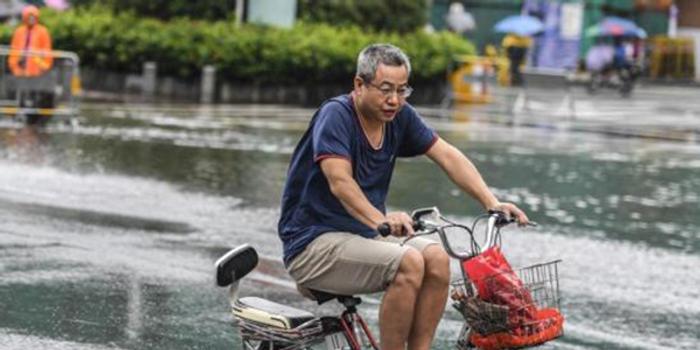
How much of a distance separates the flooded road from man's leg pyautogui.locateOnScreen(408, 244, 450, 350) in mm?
2358

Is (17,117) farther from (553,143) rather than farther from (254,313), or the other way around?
(254,313)

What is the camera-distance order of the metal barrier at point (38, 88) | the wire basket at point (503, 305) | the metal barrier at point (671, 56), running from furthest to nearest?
the metal barrier at point (671, 56) → the metal barrier at point (38, 88) → the wire basket at point (503, 305)

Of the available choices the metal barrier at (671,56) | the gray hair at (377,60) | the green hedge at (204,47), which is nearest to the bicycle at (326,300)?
the gray hair at (377,60)

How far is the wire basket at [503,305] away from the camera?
523cm

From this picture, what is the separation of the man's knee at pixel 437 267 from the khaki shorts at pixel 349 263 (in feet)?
0.20

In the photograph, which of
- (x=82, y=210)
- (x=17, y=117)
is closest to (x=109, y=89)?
(x=17, y=117)

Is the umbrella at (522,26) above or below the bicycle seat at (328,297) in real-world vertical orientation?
above

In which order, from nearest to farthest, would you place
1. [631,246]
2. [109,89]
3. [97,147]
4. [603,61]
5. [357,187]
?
1. [357,187]
2. [631,246]
3. [97,147]
4. [109,89]
5. [603,61]

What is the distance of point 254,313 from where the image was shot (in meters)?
5.87

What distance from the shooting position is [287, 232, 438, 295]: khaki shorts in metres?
5.54

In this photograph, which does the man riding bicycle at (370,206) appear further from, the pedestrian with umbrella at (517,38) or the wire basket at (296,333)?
the pedestrian with umbrella at (517,38)

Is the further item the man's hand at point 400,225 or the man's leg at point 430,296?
the man's leg at point 430,296

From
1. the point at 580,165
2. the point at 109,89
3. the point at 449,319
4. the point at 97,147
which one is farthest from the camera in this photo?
the point at 109,89

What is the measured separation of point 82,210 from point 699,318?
18.3 feet
